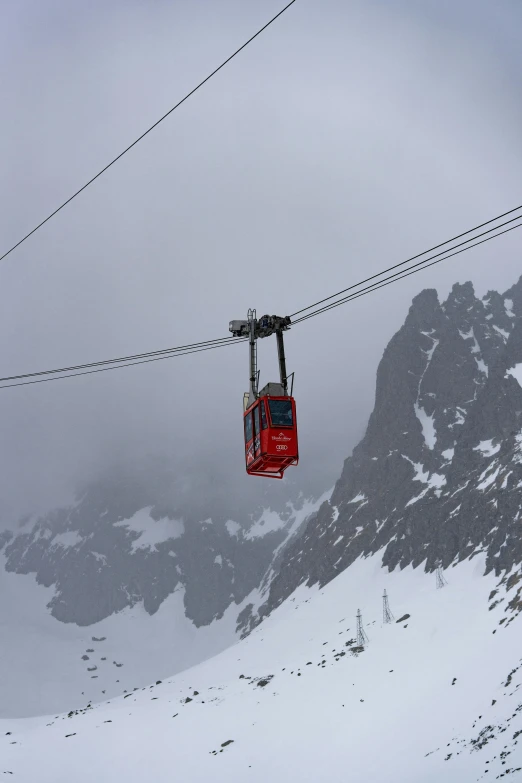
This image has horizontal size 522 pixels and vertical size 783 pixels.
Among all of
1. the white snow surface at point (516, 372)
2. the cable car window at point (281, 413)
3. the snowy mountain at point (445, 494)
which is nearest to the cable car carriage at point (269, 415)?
the cable car window at point (281, 413)

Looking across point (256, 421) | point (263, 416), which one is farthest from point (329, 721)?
point (263, 416)

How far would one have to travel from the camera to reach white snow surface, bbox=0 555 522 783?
43500 mm

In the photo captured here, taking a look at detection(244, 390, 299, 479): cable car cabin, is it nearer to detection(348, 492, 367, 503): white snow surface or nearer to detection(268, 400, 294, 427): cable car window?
detection(268, 400, 294, 427): cable car window

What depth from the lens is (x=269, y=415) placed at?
25.3 m

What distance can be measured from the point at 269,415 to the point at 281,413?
0.46m

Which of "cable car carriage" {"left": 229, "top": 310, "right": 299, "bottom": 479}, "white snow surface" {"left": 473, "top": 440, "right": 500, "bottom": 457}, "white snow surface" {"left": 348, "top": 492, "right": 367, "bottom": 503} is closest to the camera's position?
"cable car carriage" {"left": 229, "top": 310, "right": 299, "bottom": 479}

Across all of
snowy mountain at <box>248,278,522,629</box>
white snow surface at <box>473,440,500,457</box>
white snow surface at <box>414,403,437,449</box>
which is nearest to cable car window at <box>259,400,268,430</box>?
snowy mountain at <box>248,278,522,629</box>

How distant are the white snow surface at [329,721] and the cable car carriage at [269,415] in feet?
55.3

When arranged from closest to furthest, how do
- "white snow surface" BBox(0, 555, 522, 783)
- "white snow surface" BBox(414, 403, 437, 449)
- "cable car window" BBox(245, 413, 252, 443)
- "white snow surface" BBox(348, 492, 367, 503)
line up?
"cable car window" BBox(245, 413, 252, 443) < "white snow surface" BBox(0, 555, 522, 783) < "white snow surface" BBox(414, 403, 437, 449) < "white snow surface" BBox(348, 492, 367, 503)

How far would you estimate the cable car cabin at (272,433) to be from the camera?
82.2 feet

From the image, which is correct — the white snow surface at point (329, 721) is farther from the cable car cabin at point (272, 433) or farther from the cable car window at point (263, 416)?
the cable car window at point (263, 416)

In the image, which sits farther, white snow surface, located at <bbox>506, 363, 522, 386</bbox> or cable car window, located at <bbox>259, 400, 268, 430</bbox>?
white snow surface, located at <bbox>506, 363, 522, 386</bbox>

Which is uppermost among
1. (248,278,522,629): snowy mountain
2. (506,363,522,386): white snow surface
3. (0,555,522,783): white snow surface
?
(506,363,522,386): white snow surface

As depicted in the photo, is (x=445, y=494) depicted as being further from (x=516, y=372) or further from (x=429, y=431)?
(x=429, y=431)
